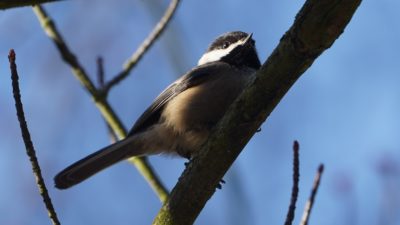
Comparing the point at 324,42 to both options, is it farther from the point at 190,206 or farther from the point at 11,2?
the point at 11,2

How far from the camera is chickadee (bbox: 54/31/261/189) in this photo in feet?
11.2

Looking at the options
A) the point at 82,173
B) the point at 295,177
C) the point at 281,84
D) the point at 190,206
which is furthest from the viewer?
the point at 82,173

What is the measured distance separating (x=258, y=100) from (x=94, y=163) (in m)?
1.49

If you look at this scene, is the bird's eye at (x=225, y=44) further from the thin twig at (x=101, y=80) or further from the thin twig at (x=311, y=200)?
the thin twig at (x=311, y=200)

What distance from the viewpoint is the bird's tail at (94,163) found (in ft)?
10.2

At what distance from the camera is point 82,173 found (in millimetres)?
3229

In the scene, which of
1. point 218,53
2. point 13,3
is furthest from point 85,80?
point 13,3

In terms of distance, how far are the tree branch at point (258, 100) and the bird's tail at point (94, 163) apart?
100 centimetres

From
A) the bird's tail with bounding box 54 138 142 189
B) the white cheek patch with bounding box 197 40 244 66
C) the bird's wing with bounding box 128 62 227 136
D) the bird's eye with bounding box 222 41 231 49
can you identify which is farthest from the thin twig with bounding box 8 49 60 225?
the bird's eye with bounding box 222 41 231 49

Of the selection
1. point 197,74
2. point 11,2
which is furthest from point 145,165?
point 11,2

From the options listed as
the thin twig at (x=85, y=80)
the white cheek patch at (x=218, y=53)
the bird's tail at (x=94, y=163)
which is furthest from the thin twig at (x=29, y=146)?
the white cheek patch at (x=218, y=53)

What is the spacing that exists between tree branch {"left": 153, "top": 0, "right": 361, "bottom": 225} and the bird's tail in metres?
1.00

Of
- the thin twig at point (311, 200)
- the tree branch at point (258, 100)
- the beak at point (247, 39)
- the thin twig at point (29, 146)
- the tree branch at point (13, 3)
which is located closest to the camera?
the tree branch at point (258, 100)

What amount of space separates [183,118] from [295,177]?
124cm
